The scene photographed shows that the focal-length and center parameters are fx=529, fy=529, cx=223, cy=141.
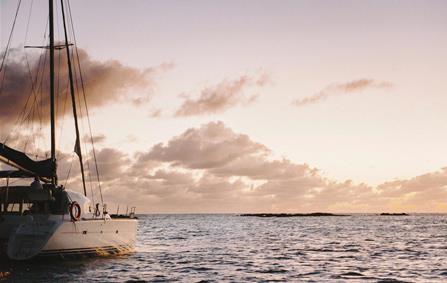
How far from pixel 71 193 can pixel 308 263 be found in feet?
49.4

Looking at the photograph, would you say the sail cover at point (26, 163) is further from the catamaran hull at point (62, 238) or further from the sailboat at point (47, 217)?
the catamaran hull at point (62, 238)

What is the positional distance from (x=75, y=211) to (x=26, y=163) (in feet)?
11.7

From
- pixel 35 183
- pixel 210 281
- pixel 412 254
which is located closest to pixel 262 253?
pixel 412 254

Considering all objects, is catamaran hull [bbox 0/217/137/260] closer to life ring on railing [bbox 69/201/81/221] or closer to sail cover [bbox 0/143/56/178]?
life ring on railing [bbox 69/201/81/221]

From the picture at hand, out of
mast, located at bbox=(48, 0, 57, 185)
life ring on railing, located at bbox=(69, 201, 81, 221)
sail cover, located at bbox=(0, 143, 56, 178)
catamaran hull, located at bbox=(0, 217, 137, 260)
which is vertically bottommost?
catamaran hull, located at bbox=(0, 217, 137, 260)

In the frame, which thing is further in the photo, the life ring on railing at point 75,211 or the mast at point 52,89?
the mast at point 52,89

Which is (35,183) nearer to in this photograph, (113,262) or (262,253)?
(113,262)

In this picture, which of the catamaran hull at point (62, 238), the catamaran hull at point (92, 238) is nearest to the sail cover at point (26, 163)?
the catamaran hull at point (62, 238)

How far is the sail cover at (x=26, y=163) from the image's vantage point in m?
25.6

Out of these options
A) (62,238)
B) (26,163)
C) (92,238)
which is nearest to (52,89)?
(26,163)

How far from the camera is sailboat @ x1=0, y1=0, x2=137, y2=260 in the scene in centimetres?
Result: 2625

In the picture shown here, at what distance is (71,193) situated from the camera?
29.5 metres

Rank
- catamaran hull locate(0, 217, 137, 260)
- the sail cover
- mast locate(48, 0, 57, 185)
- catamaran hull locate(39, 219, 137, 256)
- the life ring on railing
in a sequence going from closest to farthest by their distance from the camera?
the sail cover, catamaran hull locate(0, 217, 137, 260), catamaran hull locate(39, 219, 137, 256), the life ring on railing, mast locate(48, 0, 57, 185)

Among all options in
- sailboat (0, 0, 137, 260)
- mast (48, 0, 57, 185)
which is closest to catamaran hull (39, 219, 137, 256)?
sailboat (0, 0, 137, 260)
